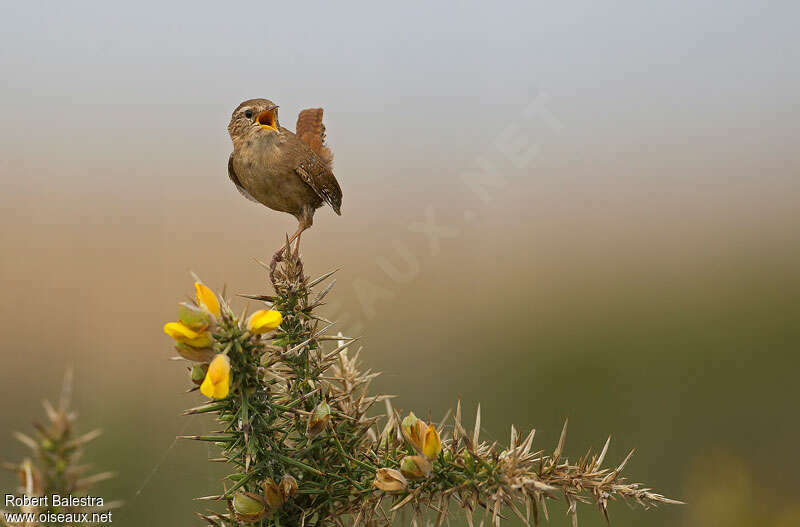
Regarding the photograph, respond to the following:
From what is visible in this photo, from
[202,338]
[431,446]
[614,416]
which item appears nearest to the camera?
[202,338]

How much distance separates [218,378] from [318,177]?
110 centimetres

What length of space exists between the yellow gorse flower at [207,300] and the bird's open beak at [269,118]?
960mm

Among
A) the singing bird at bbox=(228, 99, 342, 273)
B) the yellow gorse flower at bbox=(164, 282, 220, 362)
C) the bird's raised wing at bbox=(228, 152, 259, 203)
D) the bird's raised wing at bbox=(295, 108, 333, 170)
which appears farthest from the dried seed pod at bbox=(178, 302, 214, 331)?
the bird's raised wing at bbox=(295, 108, 333, 170)

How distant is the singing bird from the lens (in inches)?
75.4

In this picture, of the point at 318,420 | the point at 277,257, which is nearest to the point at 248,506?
the point at 318,420

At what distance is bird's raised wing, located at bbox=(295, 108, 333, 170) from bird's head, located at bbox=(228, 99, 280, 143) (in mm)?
243

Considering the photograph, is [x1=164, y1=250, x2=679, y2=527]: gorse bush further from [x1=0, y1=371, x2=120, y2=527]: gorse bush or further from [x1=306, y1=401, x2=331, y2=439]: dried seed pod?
[x1=0, y1=371, x2=120, y2=527]: gorse bush

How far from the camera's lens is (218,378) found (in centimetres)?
94

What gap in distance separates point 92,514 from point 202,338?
420 millimetres

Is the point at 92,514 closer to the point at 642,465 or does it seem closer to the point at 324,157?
the point at 324,157

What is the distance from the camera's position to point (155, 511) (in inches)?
126

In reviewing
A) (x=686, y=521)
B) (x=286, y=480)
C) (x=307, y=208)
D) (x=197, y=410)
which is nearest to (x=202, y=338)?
(x=197, y=410)

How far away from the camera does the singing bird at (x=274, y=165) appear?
6.29ft

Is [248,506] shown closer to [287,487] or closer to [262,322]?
[287,487]
